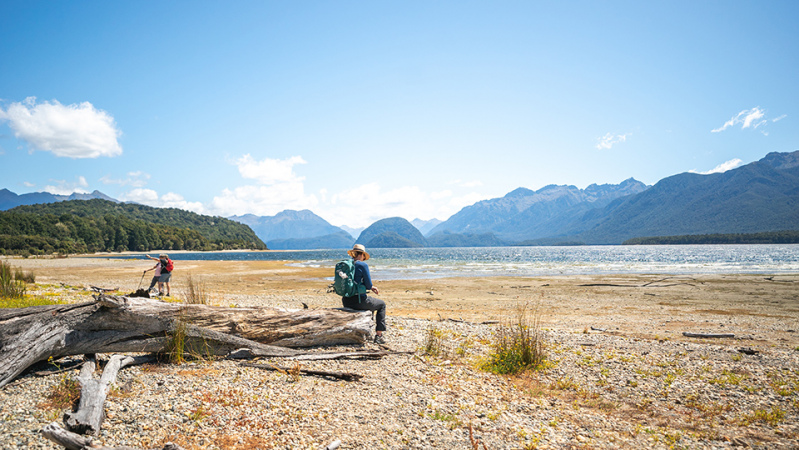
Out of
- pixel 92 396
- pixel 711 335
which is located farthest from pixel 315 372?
pixel 711 335

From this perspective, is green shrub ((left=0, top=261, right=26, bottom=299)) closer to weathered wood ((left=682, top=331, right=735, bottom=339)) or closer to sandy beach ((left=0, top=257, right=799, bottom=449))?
sandy beach ((left=0, top=257, right=799, bottom=449))

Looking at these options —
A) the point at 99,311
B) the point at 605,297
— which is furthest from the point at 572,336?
the point at 605,297

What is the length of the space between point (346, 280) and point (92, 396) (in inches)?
211

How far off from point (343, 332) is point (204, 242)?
189736mm

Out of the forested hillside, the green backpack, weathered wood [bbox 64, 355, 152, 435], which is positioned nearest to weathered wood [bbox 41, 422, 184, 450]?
weathered wood [bbox 64, 355, 152, 435]

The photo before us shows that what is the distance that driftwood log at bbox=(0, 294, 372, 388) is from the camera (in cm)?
581

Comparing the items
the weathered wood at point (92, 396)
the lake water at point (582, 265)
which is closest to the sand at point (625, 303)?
the weathered wood at point (92, 396)

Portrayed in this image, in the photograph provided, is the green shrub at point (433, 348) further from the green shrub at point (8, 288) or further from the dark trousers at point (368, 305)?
the green shrub at point (8, 288)

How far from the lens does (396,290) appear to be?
2870cm

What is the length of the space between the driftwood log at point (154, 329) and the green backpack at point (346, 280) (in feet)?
1.82

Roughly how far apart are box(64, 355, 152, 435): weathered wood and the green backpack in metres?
4.52

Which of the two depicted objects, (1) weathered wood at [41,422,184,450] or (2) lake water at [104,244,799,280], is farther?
(2) lake water at [104,244,799,280]

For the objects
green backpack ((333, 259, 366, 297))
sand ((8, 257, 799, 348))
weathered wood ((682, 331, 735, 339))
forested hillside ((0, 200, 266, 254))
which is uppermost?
forested hillside ((0, 200, 266, 254))

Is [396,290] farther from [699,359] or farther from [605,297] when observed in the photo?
[699,359]
